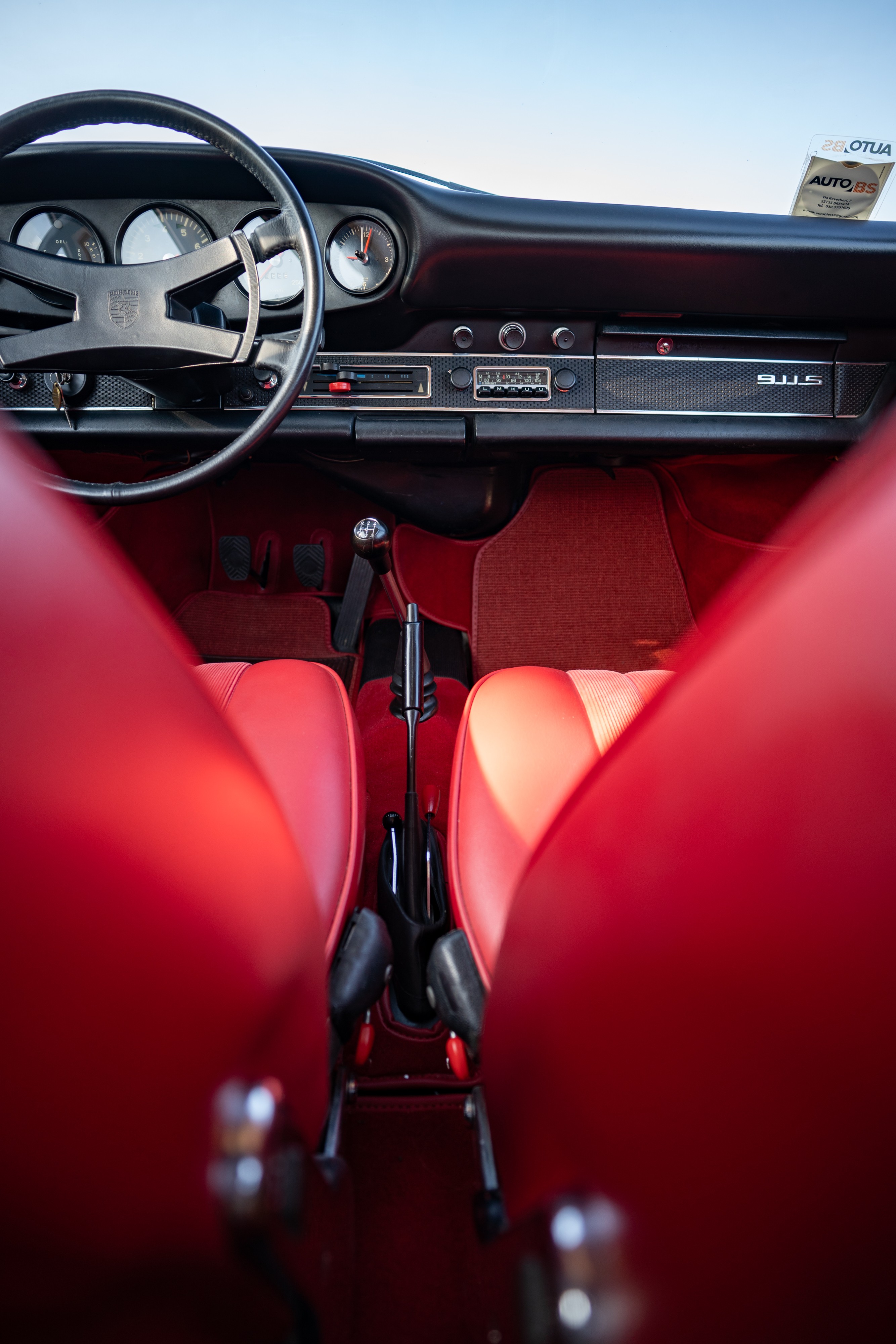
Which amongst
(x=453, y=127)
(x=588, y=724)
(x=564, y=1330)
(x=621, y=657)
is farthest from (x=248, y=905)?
(x=453, y=127)

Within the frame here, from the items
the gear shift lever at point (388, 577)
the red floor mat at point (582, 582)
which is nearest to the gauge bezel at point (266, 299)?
the gear shift lever at point (388, 577)

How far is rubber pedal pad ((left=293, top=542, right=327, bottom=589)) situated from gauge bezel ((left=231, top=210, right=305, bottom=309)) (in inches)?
25.2

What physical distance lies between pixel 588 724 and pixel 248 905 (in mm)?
601

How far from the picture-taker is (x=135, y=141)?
3.84 feet

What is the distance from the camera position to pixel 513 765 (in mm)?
806

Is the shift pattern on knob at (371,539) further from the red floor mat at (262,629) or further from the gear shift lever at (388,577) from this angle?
the red floor mat at (262,629)

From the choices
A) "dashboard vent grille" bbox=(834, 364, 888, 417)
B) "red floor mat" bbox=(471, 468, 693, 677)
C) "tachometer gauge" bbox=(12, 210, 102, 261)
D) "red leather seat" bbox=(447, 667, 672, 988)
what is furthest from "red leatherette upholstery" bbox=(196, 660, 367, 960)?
"dashboard vent grille" bbox=(834, 364, 888, 417)

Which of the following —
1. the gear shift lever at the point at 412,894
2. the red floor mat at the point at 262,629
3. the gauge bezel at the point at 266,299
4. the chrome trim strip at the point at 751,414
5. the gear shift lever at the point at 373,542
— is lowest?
the gear shift lever at the point at 412,894

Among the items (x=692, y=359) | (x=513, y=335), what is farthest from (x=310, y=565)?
(x=692, y=359)

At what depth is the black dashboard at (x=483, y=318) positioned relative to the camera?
1.23 metres

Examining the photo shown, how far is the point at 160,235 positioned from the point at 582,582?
3.97 feet

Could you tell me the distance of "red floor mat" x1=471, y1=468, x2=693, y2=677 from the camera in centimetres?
170

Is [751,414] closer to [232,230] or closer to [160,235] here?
[232,230]

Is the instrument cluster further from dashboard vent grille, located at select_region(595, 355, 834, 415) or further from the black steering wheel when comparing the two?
dashboard vent grille, located at select_region(595, 355, 834, 415)
